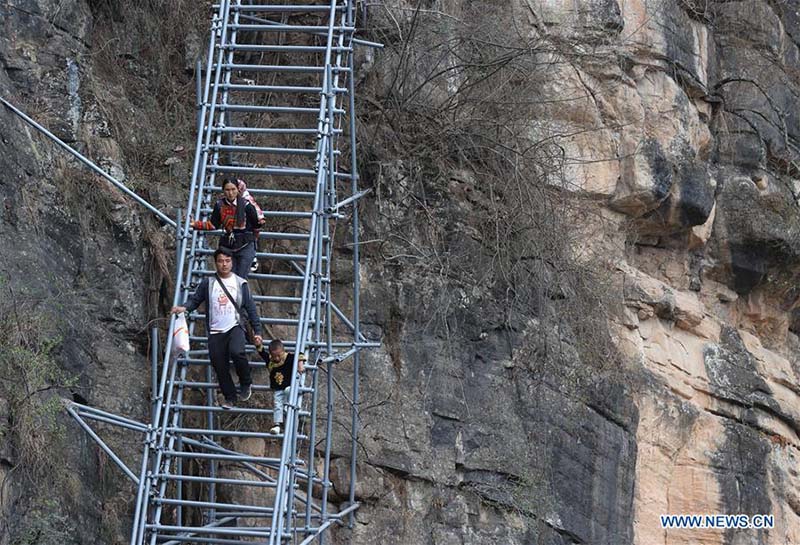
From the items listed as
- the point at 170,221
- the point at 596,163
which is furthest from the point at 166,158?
the point at 596,163

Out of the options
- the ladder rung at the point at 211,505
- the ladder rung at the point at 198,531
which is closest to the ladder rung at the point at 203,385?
the ladder rung at the point at 211,505

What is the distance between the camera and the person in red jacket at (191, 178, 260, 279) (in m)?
11.6

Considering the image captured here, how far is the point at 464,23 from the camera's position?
14453 millimetres

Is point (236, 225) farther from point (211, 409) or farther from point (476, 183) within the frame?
point (476, 183)

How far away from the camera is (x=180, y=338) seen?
11359 mm

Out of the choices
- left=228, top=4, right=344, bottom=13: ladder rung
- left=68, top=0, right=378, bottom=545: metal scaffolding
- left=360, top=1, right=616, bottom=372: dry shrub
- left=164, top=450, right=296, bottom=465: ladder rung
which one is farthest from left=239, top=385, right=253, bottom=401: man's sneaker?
left=228, top=4, right=344, bottom=13: ladder rung

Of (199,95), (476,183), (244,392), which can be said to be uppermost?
(476,183)

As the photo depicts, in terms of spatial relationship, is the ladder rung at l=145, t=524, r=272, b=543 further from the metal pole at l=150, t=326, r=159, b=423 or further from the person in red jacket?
the person in red jacket

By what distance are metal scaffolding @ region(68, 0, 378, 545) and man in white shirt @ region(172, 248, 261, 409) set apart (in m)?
0.27

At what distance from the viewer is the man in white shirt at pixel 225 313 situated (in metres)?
11.4

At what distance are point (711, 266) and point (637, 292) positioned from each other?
136 centimetres

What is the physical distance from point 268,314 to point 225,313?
168 cm

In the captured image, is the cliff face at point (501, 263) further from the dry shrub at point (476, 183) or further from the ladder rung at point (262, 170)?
the ladder rung at point (262, 170)

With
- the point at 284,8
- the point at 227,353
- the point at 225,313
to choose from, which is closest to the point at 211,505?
the point at 227,353
